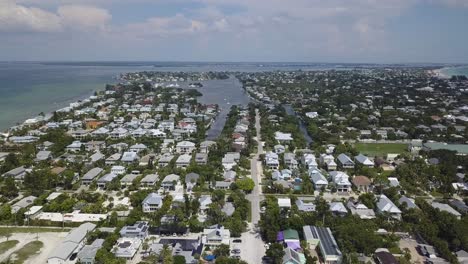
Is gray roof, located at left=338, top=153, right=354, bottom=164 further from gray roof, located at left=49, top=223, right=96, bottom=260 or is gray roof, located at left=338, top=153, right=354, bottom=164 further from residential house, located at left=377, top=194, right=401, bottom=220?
gray roof, located at left=49, top=223, right=96, bottom=260

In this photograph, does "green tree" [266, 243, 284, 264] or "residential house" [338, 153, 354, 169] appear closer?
"green tree" [266, 243, 284, 264]

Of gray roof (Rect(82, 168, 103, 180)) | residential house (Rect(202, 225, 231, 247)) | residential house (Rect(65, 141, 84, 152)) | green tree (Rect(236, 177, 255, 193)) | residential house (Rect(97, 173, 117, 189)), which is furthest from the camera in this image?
residential house (Rect(65, 141, 84, 152))

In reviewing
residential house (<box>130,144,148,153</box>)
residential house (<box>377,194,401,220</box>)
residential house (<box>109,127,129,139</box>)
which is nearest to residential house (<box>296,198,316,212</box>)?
residential house (<box>377,194,401,220</box>)

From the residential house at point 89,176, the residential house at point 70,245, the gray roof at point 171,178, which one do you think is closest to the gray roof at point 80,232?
the residential house at point 70,245

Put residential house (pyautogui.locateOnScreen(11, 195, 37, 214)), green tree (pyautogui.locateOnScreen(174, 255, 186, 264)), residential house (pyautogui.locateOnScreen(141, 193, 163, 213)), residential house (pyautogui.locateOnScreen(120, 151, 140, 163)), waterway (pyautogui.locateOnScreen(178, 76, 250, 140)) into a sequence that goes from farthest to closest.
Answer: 1. waterway (pyautogui.locateOnScreen(178, 76, 250, 140))
2. residential house (pyautogui.locateOnScreen(120, 151, 140, 163))
3. residential house (pyautogui.locateOnScreen(141, 193, 163, 213))
4. residential house (pyautogui.locateOnScreen(11, 195, 37, 214))
5. green tree (pyautogui.locateOnScreen(174, 255, 186, 264))

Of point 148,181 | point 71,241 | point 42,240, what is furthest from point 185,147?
point 71,241

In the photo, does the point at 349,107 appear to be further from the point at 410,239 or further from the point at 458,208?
the point at 410,239

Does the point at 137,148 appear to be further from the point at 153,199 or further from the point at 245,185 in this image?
the point at 245,185

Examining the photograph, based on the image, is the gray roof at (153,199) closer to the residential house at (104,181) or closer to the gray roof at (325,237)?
the residential house at (104,181)
